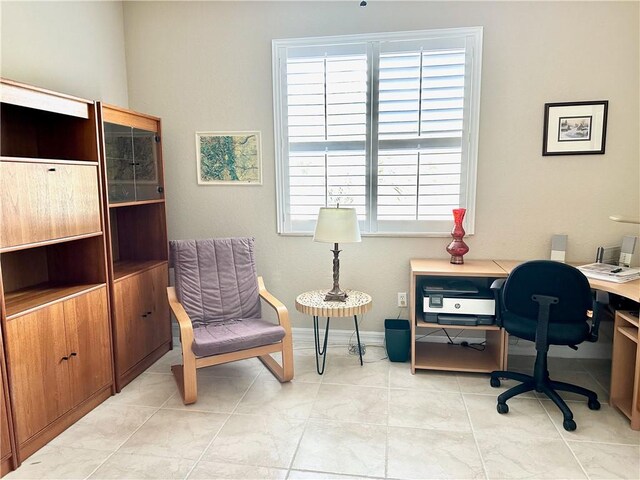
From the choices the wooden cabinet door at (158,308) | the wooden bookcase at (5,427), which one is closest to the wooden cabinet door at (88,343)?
the wooden bookcase at (5,427)

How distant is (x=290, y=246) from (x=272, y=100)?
118 centimetres

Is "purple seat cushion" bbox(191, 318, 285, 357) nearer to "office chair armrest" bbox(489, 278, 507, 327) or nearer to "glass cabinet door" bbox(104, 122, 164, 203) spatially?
"glass cabinet door" bbox(104, 122, 164, 203)

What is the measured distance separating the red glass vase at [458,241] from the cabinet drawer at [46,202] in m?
2.38

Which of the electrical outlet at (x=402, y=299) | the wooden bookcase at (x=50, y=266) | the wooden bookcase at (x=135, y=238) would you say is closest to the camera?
the wooden bookcase at (x=50, y=266)

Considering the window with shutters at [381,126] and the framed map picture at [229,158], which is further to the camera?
the framed map picture at [229,158]

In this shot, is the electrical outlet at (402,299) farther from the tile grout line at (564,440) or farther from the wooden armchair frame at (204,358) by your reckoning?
the tile grout line at (564,440)

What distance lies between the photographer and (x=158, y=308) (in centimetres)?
338

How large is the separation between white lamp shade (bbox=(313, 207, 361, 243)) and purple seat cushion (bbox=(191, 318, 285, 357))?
70 cm

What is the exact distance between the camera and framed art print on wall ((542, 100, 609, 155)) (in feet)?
10.0

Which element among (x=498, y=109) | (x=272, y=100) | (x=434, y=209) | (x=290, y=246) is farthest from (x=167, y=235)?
(x=498, y=109)

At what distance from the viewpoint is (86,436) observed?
2.37 m

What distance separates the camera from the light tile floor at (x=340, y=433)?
2090mm

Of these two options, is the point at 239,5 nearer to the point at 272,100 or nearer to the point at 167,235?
the point at 272,100

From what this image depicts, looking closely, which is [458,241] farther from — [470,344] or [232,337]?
[232,337]
